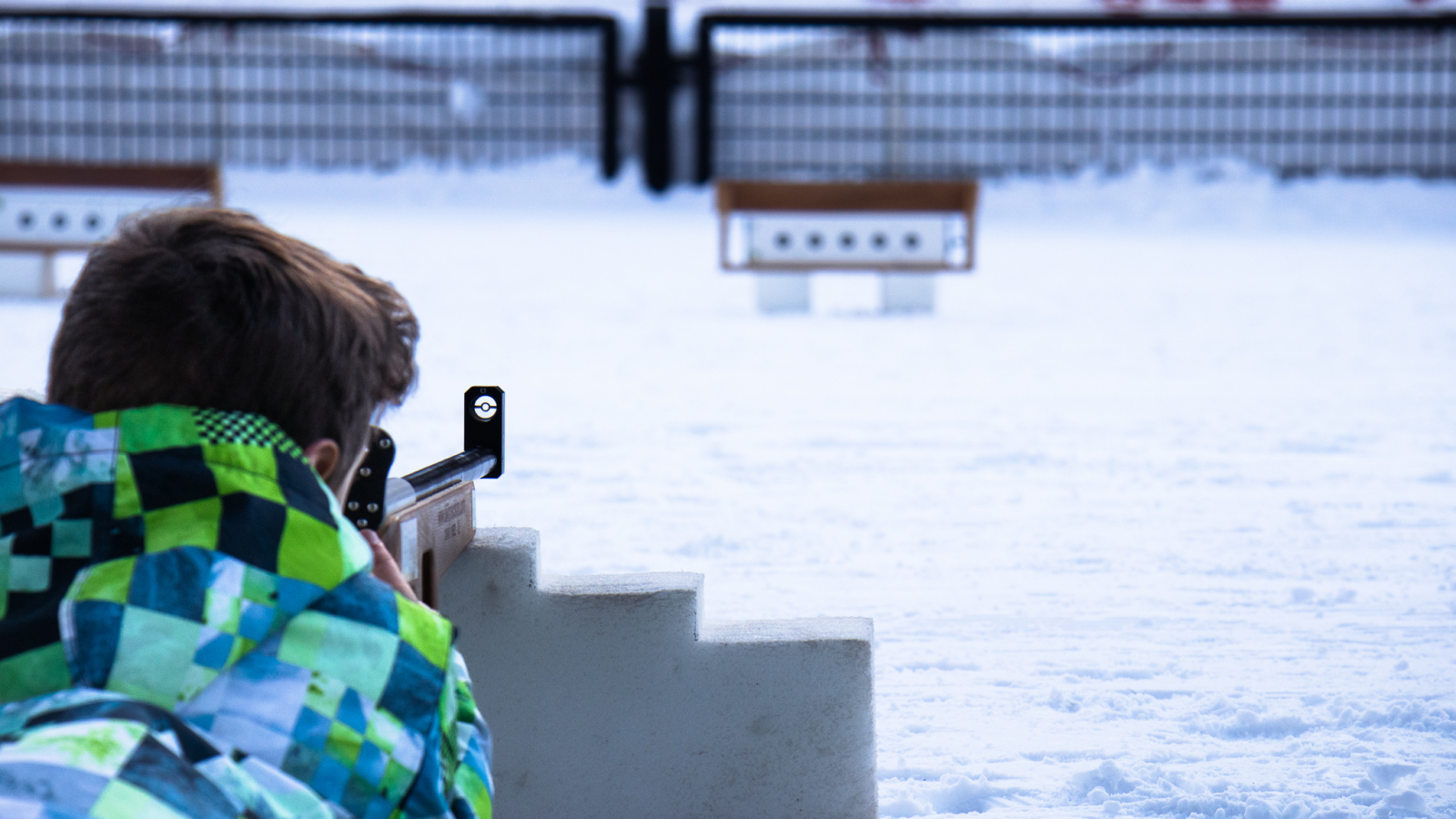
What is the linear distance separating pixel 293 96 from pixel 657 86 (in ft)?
9.81

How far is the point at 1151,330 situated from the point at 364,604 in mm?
4699

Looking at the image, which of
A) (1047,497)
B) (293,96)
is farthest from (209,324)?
(293,96)

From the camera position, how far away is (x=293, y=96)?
11.1 meters

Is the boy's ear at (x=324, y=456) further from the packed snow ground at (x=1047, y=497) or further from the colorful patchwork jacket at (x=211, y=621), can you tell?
the packed snow ground at (x=1047, y=497)

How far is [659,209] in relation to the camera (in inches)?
411

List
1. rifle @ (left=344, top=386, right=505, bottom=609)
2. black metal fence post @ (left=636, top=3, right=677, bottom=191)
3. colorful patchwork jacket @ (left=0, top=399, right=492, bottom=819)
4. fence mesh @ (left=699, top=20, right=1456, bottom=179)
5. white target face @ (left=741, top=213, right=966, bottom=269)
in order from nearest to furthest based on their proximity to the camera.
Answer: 1. colorful patchwork jacket @ (left=0, top=399, right=492, bottom=819)
2. rifle @ (left=344, top=386, right=505, bottom=609)
3. white target face @ (left=741, top=213, right=966, bottom=269)
4. black metal fence post @ (left=636, top=3, right=677, bottom=191)
5. fence mesh @ (left=699, top=20, right=1456, bottom=179)

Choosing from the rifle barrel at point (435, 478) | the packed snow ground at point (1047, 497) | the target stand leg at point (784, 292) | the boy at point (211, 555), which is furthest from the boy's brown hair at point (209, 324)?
the target stand leg at point (784, 292)

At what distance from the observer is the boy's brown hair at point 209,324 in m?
0.74

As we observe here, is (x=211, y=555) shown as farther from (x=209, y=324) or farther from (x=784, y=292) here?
(x=784, y=292)

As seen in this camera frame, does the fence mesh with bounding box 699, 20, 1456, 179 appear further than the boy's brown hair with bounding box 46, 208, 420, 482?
Yes

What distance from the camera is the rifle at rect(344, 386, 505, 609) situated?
1.07 metres

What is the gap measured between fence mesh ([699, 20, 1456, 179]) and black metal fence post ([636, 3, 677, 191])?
348 mm

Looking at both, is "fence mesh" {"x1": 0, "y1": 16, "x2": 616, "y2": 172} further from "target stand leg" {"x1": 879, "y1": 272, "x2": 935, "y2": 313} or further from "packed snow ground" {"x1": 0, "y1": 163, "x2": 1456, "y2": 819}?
"target stand leg" {"x1": 879, "y1": 272, "x2": 935, "y2": 313}

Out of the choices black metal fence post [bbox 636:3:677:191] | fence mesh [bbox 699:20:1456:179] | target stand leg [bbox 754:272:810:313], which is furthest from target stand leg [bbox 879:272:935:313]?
black metal fence post [bbox 636:3:677:191]
